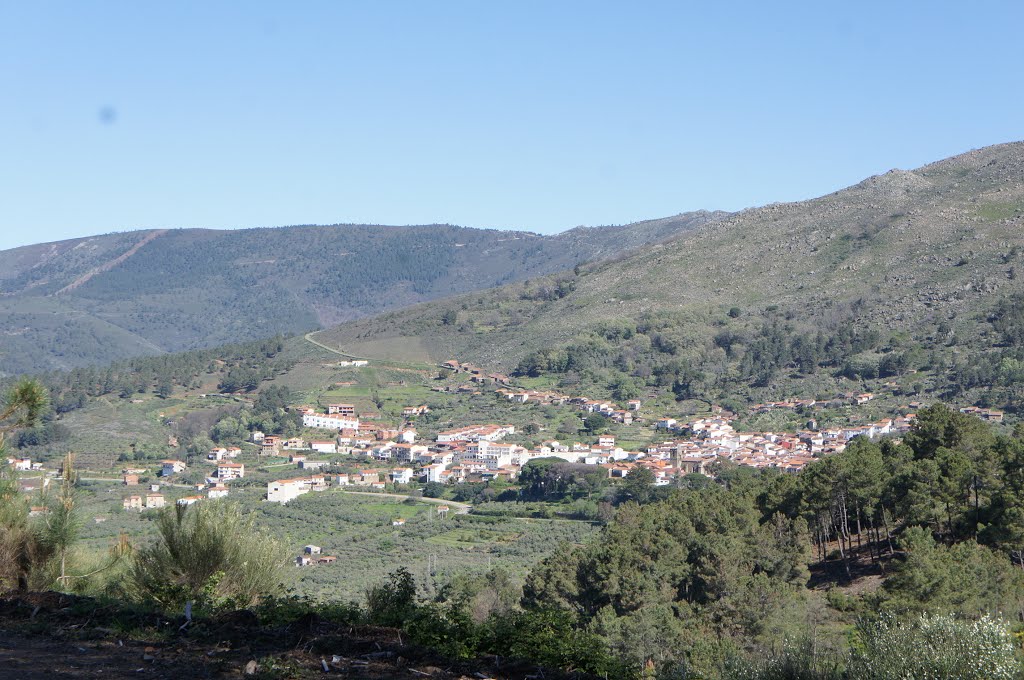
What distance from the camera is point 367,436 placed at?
58.4 metres

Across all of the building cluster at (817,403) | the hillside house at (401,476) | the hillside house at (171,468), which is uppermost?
the hillside house at (171,468)

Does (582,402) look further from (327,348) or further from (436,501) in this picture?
(327,348)

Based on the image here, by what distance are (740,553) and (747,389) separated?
157 ft

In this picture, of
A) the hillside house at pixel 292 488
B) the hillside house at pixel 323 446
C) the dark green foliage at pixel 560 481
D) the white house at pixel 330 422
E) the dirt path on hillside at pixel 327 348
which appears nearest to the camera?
the hillside house at pixel 292 488

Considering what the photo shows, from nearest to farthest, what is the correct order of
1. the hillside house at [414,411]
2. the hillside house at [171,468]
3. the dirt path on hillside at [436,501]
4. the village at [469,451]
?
the dirt path on hillside at [436,501], the village at [469,451], the hillside house at [171,468], the hillside house at [414,411]

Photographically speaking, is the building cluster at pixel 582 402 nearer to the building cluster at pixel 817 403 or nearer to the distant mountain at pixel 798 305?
the distant mountain at pixel 798 305

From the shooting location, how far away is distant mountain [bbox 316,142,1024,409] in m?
61.0

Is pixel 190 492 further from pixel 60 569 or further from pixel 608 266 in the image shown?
pixel 608 266

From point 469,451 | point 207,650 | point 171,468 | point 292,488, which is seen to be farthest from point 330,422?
point 207,650

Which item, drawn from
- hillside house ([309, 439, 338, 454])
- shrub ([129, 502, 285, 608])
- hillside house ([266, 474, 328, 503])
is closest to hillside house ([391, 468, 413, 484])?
hillside house ([266, 474, 328, 503])

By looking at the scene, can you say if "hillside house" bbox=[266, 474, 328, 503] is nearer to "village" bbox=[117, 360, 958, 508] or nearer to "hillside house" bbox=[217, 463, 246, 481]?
"village" bbox=[117, 360, 958, 508]

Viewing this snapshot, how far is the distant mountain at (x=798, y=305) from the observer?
61000 mm

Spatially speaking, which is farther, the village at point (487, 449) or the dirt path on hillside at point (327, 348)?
the dirt path on hillside at point (327, 348)

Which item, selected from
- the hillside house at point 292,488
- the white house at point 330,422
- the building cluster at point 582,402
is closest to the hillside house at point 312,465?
the hillside house at point 292,488
